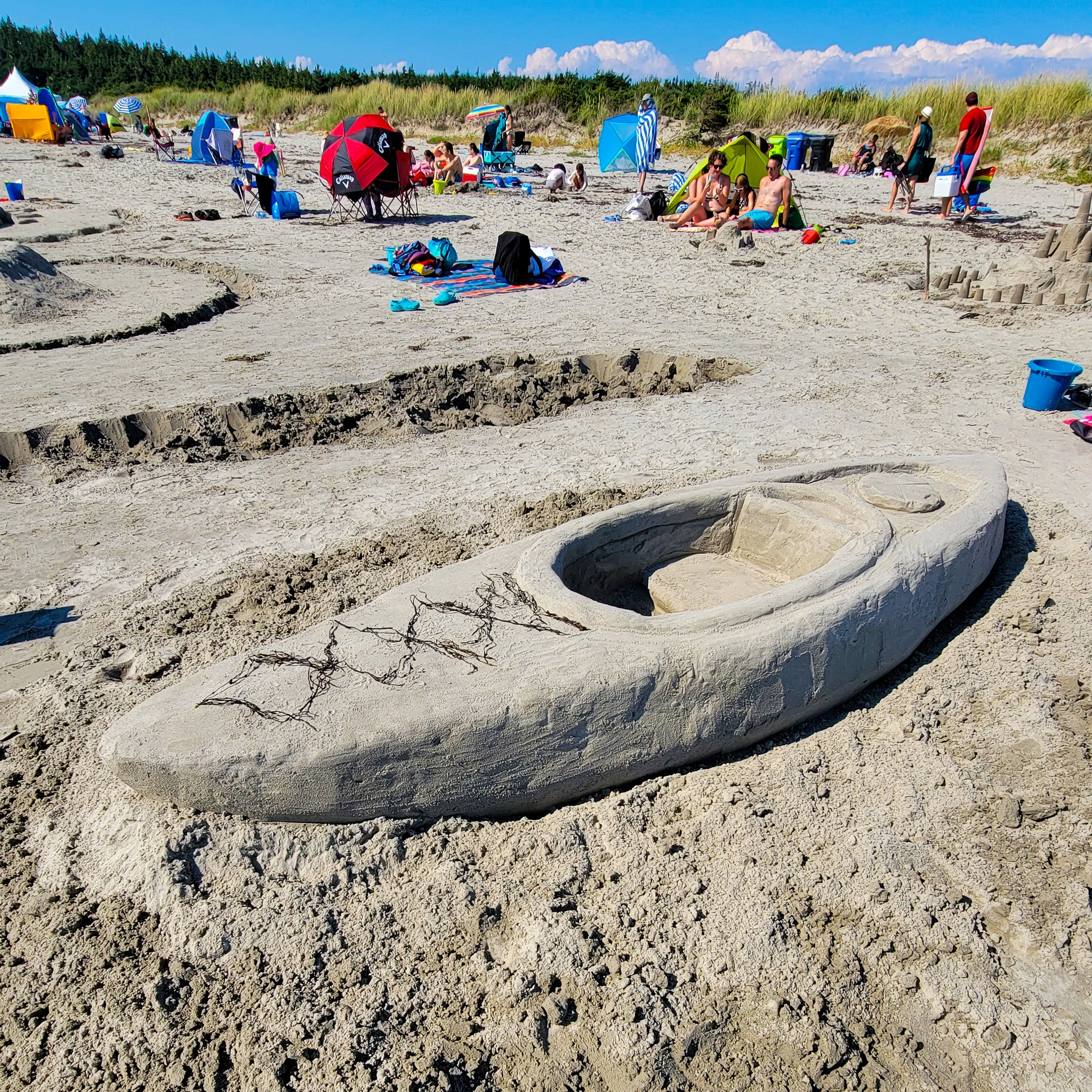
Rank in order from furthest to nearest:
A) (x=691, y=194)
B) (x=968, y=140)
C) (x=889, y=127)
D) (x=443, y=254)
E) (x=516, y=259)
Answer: (x=889, y=127) → (x=691, y=194) → (x=968, y=140) → (x=443, y=254) → (x=516, y=259)

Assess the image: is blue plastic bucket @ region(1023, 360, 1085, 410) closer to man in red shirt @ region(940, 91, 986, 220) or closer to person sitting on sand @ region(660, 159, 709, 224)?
man in red shirt @ region(940, 91, 986, 220)

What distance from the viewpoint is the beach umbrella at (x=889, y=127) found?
18641mm

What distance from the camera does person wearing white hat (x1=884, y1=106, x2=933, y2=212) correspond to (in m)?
12.4

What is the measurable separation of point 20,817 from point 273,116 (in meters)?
34.3

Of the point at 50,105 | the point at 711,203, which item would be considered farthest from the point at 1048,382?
the point at 50,105

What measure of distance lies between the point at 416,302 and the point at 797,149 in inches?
561

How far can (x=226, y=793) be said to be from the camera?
2479mm

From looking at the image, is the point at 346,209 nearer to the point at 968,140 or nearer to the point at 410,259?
the point at 410,259

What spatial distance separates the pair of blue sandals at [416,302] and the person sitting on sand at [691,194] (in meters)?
5.53

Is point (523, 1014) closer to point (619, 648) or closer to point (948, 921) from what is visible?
point (619, 648)

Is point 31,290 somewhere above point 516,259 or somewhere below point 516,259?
below

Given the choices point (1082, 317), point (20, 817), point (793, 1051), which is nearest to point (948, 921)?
point (793, 1051)

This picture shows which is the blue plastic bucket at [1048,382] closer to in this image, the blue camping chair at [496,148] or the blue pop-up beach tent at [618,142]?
the blue pop-up beach tent at [618,142]

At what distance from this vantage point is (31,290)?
7754mm
